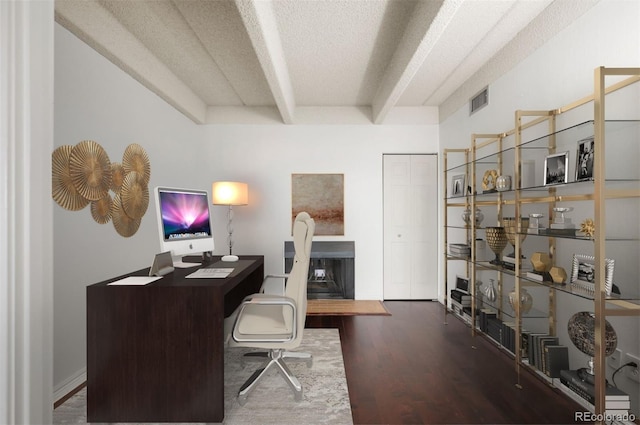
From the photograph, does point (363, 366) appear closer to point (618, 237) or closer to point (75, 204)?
point (618, 237)

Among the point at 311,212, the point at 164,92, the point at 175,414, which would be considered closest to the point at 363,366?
the point at 175,414

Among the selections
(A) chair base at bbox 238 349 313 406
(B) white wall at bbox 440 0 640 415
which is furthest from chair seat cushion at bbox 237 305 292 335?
(B) white wall at bbox 440 0 640 415

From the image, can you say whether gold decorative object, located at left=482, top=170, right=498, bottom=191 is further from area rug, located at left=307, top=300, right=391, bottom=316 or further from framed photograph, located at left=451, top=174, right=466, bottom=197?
area rug, located at left=307, top=300, right=391, bottom=316

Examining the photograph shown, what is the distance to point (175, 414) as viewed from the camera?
177cm

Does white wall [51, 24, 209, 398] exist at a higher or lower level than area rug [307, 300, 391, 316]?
higher

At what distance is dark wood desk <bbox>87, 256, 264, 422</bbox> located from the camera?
176 cm

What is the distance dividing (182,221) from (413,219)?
11.1ft

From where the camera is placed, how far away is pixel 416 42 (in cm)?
246

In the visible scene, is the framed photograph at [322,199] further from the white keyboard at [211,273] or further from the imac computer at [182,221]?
the white keyboard at [211,273]

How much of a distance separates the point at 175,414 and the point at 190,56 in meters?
3.10

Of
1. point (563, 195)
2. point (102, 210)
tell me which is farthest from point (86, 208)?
point (563, 195)

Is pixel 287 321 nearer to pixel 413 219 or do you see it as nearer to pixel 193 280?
pixel 193 280

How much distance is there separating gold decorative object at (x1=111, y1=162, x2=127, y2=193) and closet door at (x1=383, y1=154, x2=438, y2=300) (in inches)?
133

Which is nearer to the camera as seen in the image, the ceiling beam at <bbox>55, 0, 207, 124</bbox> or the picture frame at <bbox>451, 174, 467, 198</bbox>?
the ceiling beam at <bbox>55, 0, 207, 124</bbox>
